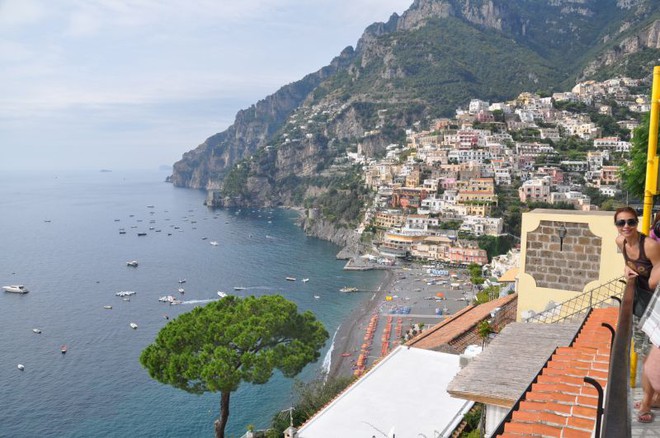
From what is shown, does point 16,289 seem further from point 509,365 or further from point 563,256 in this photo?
point 509,365

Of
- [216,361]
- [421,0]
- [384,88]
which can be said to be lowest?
[216,361]

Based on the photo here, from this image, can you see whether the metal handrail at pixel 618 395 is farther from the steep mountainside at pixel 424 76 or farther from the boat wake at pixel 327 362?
the steep mountainside at pixel 424 76

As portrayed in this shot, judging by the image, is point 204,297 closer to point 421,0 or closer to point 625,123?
point 625,123

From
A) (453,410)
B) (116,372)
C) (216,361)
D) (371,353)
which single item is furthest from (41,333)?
(453,410)

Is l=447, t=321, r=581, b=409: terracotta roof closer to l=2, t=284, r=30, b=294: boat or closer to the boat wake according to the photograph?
the boat wake

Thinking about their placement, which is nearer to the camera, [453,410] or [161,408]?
[453,410]

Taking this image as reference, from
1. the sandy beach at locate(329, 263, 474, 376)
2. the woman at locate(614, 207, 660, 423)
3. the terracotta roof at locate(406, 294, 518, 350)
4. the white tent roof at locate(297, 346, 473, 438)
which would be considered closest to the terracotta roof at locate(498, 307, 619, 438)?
the woman at locate(614, 207, 660, 423)
